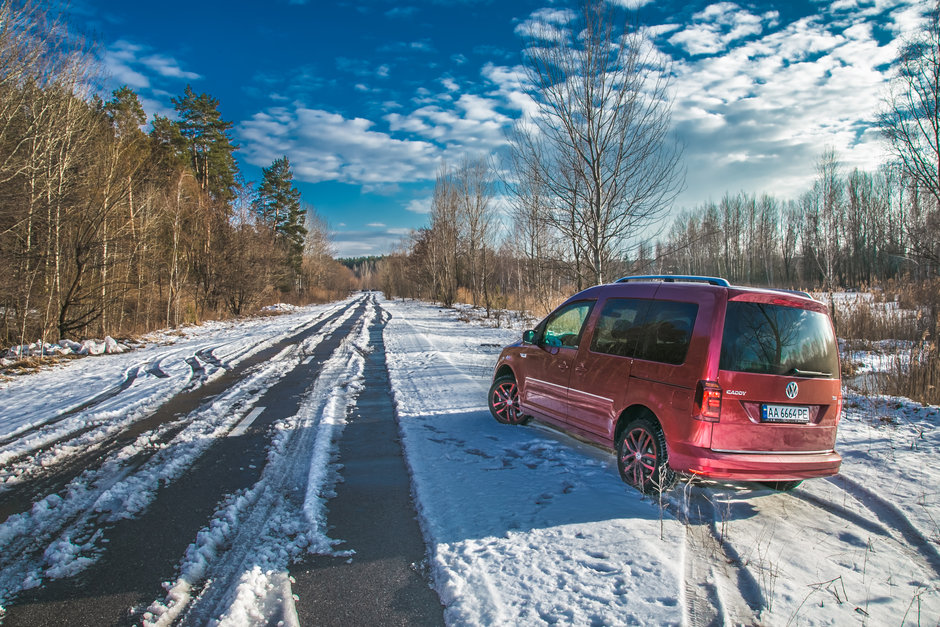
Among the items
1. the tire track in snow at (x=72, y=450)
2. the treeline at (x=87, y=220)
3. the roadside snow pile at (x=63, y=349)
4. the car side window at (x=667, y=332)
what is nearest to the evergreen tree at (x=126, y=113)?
the treeline at (x=87, y=220)

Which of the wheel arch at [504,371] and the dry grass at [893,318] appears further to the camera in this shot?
the dry grass at [893,318]

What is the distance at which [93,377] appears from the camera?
10070mm

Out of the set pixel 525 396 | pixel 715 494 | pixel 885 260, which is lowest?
pixel 715 494

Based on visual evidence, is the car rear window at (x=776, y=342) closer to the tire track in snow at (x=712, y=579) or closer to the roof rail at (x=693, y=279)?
the roof rail at (x=693, y=279)

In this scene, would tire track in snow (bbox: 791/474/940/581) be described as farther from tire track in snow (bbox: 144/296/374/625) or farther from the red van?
tire track in snow (bbox: 144/296/374/625)

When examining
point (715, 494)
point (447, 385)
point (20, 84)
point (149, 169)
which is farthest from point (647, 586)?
point (149, 169)

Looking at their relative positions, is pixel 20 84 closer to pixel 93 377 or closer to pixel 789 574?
pixel 93 377

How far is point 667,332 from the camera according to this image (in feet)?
13.9

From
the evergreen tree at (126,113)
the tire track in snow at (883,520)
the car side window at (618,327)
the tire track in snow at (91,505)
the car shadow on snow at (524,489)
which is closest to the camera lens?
the tire track in snow at (91,505)

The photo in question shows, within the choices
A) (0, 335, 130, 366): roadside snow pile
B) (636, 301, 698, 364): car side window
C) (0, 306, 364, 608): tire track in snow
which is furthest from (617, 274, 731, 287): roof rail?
(0, 335, 130, 366): roadside snow pile

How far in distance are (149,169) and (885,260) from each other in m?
69.6

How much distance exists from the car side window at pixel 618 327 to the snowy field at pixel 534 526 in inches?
47.9

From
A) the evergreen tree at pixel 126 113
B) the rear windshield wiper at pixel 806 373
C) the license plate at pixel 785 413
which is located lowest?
the license plate at pixel 785 413

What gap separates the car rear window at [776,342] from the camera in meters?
3.86
